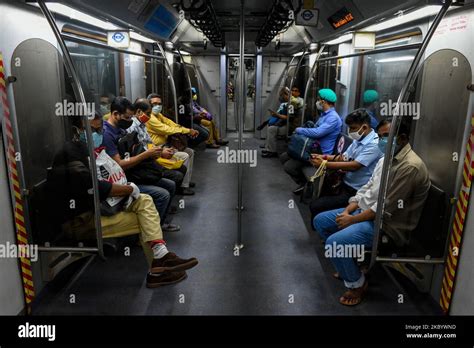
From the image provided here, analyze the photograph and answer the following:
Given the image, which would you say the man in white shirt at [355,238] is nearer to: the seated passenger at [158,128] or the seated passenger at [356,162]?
the seated passenger at [356,162]

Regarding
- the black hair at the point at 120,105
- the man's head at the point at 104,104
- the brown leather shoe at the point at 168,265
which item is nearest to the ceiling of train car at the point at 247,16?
the black hair at the point at 120,105

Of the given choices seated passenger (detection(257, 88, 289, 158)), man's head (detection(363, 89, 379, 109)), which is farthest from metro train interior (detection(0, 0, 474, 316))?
seated passenger (detection(257, 88, 289, 158))

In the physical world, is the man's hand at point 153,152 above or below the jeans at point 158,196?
above

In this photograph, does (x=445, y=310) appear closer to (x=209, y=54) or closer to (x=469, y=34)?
(x=469, y=34)

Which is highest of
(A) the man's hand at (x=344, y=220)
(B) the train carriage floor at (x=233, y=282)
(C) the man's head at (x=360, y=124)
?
(C) the man's head at (x=360, y=124)

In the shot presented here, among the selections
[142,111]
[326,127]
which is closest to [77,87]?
[142,111]

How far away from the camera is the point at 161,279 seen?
330 cm

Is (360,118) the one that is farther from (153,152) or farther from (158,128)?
(158,128)

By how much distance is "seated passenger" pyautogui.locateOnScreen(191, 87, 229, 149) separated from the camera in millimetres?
8695

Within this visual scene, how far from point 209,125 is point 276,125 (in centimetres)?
192

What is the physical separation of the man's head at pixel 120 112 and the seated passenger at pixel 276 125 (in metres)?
4.78

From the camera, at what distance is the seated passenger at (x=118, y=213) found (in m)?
3.07

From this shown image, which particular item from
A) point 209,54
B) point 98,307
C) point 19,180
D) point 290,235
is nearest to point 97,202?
point 19,180

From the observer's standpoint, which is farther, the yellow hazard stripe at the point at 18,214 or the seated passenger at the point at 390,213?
the seated passenger at the point at 390,213
